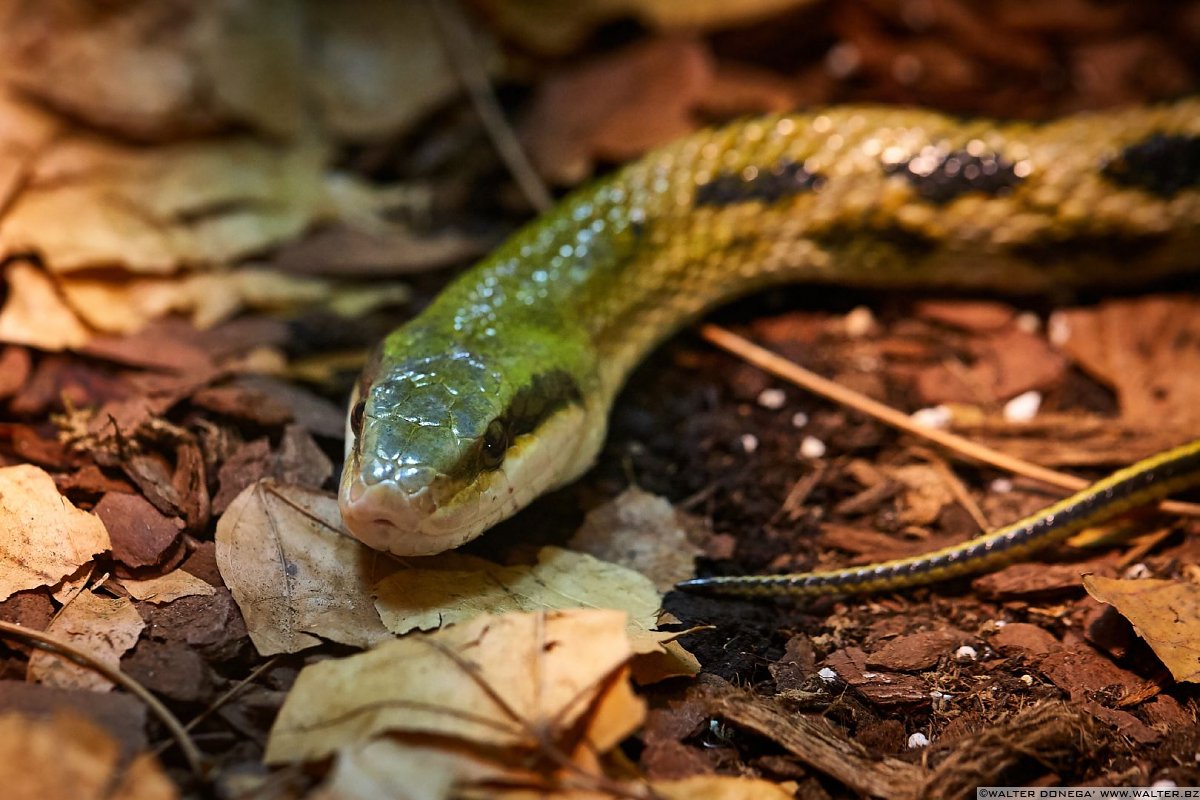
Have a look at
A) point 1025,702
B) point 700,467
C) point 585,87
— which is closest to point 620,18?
point 585,87

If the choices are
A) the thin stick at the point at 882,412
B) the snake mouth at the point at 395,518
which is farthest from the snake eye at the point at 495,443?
the thin stick at the point at 882,412

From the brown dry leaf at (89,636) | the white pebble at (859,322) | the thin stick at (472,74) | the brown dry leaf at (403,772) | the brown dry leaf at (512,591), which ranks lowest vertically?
the white pebble at (859,322)

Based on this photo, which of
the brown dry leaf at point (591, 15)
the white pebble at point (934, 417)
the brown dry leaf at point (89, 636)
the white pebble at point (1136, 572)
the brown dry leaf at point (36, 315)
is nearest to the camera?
the brown dry leaf at point (89, 636)

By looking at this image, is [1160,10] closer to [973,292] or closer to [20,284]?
[973,292]

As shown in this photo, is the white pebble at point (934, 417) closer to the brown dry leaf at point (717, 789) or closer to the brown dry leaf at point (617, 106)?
the brown dry leaf at point (617, 106)

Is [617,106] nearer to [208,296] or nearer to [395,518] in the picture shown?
[208,296]

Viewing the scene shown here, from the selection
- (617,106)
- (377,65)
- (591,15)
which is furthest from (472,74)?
(617,106)

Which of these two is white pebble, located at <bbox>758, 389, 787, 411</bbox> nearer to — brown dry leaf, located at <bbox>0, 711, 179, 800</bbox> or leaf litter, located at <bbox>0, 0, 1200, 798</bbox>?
leaf litter, located at <bbox>0, 0, 1200, 798</bbox>
